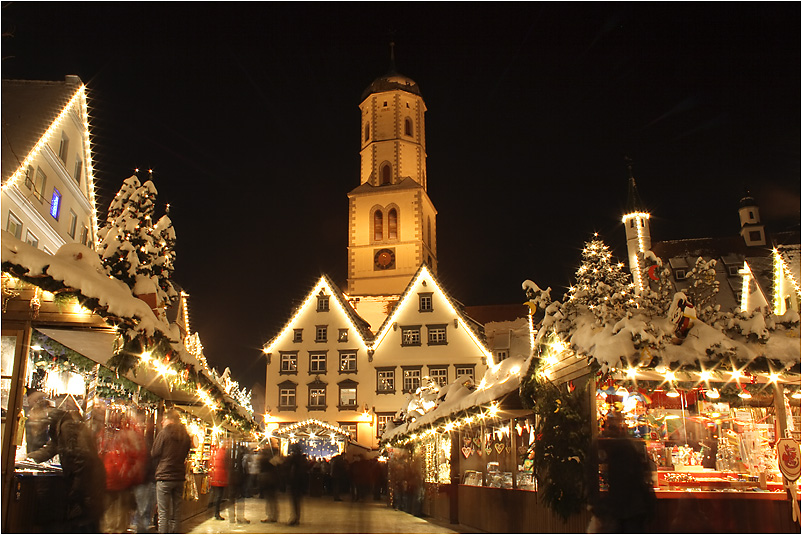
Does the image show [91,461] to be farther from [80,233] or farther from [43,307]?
[80,233]

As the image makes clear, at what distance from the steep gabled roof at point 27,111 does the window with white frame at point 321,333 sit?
19.7m

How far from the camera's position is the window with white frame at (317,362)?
39375 millimetres

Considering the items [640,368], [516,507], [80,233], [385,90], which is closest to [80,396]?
[516,507]

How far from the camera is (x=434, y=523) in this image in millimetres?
15875

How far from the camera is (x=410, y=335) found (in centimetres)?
3884

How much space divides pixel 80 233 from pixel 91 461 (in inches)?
870

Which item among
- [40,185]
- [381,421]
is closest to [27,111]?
[40,185]

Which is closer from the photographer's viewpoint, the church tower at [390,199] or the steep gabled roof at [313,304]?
the steep gabled roof at [313,304]

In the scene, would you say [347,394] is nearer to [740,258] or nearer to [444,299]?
[444,299]

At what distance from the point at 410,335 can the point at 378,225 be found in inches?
589

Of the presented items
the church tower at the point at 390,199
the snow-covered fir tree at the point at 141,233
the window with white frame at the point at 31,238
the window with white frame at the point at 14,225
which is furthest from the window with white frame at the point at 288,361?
the window with white frame at the point at 14,225

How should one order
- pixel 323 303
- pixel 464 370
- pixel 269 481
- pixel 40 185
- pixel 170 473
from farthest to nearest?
pixel 323 303 → pixel 464 370 → pixel 40 185 → pixel 269 481 → pixel 170 473

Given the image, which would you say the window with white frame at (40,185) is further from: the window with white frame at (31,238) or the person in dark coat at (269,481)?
the person in dark coat at (269,481)

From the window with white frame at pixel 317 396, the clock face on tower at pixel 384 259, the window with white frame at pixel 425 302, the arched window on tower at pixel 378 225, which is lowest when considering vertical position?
the window with white frame at pixel 317 396
